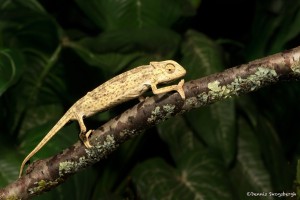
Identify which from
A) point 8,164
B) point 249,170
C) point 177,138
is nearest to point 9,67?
point 8,164

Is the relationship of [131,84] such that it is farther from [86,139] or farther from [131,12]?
[131,12]

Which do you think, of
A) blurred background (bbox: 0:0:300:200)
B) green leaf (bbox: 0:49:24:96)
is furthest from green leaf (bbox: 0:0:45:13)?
green leaf (bbox: 0:49:24:96)

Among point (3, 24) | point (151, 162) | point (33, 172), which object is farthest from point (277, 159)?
point (3, 24)

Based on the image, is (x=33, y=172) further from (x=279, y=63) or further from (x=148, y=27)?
(x=148, y=27)

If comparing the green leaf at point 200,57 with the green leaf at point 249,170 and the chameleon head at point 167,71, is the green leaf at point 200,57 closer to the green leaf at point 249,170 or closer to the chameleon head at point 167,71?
the green leaf at point 249,170

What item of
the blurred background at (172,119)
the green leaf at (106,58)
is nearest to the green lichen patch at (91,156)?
the blurred background at (172,119)

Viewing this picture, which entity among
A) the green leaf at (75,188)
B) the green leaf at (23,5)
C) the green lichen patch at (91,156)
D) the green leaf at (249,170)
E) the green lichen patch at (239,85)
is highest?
the green leaf at (23,5)
